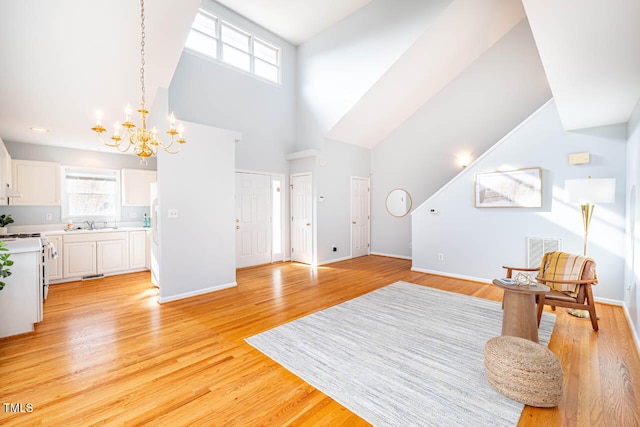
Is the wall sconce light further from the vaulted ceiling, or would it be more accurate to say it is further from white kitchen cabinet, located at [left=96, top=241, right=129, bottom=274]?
white kitchen cabinet, located at [left=96, top=241, right=129, bottom=274]

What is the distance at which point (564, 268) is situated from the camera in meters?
3.29

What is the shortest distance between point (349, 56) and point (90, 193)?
20.1 ft

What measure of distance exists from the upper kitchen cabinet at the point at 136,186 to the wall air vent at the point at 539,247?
742cm

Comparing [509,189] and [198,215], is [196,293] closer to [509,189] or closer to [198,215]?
[198,215]

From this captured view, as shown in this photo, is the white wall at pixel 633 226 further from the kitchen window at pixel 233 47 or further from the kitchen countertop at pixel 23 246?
the kitchen window at pixel 233 47

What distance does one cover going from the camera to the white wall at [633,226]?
283cm

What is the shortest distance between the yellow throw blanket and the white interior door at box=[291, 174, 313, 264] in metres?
4.31

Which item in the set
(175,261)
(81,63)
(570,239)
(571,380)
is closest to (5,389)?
(175,261)

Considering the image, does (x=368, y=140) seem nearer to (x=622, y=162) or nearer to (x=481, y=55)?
(x=481, y=55)

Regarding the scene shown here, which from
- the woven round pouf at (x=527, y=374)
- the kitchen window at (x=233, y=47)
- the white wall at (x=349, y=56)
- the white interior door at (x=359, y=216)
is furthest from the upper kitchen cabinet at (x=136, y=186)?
the woven round pouf at (x=527, y=374)

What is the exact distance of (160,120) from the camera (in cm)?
390

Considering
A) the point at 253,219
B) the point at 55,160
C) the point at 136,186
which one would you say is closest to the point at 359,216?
the point at 253,219

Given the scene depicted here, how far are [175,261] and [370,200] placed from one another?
5.33 meters

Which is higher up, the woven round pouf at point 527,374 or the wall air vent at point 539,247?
the wall air vent at point 539,247
